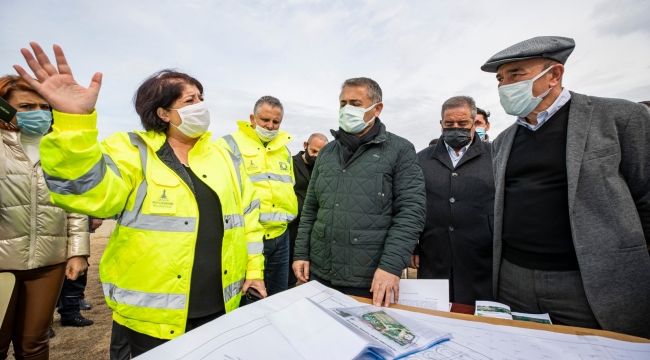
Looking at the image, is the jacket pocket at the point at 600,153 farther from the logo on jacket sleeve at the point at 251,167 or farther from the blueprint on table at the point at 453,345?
the logo on jacket sleeve at the point at 251,167

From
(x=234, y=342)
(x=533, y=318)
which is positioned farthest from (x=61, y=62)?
(x=533, y=318)

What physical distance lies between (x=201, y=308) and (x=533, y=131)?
2069 millimetres

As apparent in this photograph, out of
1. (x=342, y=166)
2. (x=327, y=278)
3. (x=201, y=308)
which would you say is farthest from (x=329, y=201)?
(x=201, y=308)

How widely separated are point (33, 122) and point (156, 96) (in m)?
1.23

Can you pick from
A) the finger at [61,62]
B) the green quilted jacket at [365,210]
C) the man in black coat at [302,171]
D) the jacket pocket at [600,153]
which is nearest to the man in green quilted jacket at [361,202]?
the green quilted jacket at [365,210]

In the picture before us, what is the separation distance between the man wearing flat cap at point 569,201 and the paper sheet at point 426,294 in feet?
1.82

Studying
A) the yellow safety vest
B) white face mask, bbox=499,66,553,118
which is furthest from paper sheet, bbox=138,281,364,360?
the yellow safety vest

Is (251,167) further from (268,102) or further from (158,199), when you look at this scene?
(158,199)

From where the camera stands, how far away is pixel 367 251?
1967 millimetres

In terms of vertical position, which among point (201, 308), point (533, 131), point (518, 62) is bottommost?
point (201, 308)

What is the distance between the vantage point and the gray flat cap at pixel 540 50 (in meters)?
1.64

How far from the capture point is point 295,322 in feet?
3.22

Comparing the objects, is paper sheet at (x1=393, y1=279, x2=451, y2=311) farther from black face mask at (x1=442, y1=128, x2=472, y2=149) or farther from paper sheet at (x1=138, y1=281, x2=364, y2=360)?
black face mask at (x1=442, y1=128, x2=472, y2=149)

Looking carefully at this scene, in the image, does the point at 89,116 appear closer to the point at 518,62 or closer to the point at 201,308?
the point at 201,308
